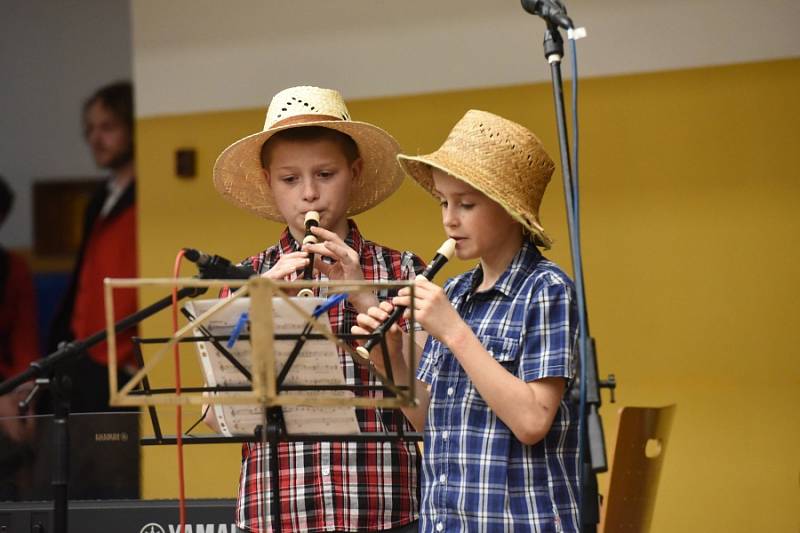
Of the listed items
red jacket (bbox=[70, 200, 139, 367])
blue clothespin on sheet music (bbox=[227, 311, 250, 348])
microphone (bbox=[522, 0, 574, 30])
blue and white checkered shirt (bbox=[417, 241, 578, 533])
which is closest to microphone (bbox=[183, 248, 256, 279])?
blue clothespin on sheet music (bbox=[227, 311, 250, 348])

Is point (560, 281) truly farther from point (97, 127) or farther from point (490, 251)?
point (97, 127)

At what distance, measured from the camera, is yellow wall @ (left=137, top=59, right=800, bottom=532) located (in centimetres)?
382

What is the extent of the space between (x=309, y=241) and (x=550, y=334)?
0.53m

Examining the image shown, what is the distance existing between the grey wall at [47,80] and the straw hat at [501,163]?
3872 millimetres

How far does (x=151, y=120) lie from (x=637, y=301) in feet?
6.81

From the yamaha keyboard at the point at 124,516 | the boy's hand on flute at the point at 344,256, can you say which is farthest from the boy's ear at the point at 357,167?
the yamaha keyboard at the point at 124,516

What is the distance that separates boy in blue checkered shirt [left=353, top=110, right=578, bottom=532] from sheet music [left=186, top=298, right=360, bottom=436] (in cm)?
15

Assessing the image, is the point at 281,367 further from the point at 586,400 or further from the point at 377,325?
the point at 586,400

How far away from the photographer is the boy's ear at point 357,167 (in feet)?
8.07

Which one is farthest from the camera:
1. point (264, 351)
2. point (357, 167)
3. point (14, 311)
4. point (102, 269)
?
point (14, 311)

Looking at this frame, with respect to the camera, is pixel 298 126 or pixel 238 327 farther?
pixel 298 126

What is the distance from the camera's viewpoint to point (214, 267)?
6.33 feet

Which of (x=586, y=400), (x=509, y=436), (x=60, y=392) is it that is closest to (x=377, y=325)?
(x=509, y=436)

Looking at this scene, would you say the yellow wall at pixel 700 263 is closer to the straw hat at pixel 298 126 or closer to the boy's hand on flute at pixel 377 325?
the straw hat at pixel 298 126
